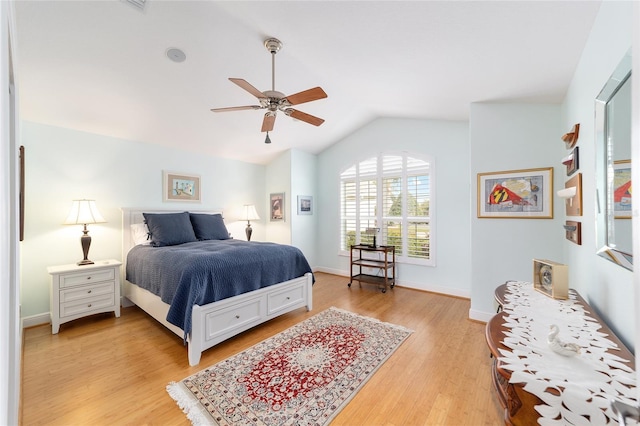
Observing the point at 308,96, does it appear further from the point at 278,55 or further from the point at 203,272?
the point at 203,272

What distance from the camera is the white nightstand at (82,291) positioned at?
2.74 meters

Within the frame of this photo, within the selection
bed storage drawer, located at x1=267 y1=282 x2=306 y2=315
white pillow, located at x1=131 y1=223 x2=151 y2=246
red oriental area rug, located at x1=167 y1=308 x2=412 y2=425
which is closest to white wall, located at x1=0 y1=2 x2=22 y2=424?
red oriental area rug, located at x1=167 y1=308 x2=412 y2=425

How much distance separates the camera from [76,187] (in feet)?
10.5

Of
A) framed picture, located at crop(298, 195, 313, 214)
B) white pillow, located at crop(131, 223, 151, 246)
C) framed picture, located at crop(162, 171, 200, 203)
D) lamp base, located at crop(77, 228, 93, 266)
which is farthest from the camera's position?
framed picture, located at crop(298, 195, 313, 214)

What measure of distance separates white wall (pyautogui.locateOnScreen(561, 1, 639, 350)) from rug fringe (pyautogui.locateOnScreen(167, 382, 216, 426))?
2215 mm

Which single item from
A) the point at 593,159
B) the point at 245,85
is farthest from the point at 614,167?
the point at 245,85

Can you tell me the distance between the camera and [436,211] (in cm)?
409

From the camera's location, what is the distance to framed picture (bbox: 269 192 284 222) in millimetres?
5164

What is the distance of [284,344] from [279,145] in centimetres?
336

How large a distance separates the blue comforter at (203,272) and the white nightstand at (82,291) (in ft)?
0.77

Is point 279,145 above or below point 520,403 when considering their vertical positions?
above

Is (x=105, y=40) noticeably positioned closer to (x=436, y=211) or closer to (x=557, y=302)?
(x=557, y=302)

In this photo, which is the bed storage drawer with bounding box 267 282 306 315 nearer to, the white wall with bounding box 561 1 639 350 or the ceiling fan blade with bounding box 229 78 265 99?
the ceiling fan blade with bounding box 229 78 265 99

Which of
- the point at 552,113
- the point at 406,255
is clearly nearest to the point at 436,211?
the point at 406,255
